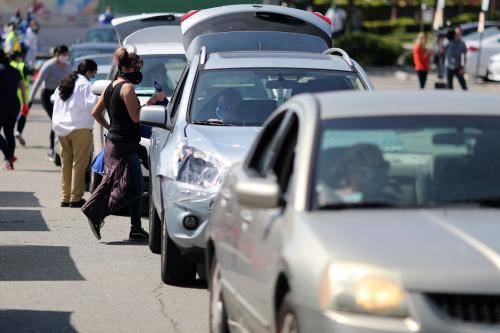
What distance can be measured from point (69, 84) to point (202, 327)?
744 centimetres

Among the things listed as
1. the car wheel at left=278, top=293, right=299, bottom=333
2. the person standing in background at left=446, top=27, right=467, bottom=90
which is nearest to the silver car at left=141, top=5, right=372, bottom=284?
the car wheel at left=278, top=293, right=299, bottom=333

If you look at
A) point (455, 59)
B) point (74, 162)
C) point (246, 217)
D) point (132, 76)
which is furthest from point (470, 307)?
point (455, 59)

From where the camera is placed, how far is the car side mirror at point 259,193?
620 cm

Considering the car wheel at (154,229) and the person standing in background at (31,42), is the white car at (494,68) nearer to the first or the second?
the person standing in background at (31,42)

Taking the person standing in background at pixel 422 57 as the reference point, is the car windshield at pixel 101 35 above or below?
above

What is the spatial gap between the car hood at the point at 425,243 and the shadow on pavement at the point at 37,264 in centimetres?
510

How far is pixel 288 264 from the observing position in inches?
230

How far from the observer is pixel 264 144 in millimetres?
7375

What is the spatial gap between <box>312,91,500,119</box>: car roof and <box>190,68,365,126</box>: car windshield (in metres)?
3.88

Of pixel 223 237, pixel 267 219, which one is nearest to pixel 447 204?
pixel 267 219

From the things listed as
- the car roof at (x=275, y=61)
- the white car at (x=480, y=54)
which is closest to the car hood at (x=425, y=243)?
the car roof at (x=275, y=61)

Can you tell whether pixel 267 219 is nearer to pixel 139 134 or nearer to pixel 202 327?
pixel 202 327

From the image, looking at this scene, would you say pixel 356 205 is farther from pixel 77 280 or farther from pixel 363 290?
pixel 77 280

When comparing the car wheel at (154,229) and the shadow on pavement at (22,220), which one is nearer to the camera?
the car wheel at (154,229)
